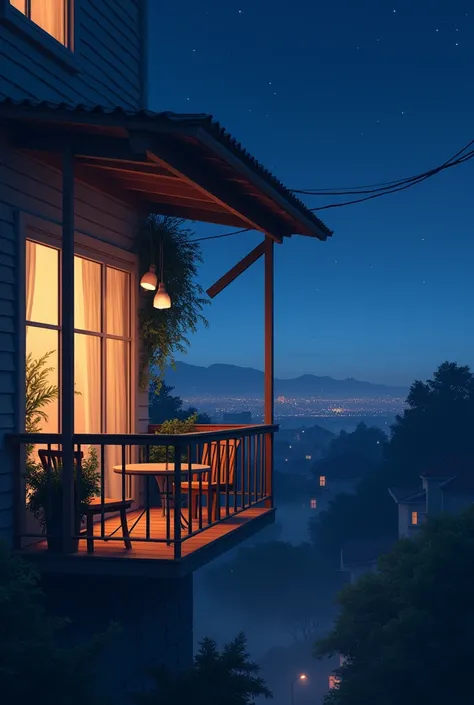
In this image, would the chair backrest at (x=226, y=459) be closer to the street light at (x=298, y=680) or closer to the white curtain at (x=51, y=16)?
the white curtain at (x=51, y=16)

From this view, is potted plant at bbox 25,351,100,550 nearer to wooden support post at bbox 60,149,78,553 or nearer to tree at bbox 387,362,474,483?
wooden support post at bbox 60,149,78,553

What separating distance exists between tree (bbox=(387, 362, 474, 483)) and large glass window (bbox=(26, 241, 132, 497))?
229 ft

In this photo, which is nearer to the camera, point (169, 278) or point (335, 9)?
point (169, 278)

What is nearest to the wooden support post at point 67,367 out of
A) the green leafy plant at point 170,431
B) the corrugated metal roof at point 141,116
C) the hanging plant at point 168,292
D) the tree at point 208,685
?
the corrugated metal roof at point 141,116

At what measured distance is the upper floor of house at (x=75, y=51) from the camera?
7.96 metres

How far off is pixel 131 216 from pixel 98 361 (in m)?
1.65

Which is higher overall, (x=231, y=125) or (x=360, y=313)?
(x=231, y=125)

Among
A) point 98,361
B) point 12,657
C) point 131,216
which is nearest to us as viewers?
point 12,657

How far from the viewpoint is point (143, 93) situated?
11.2m

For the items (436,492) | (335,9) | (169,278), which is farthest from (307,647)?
(169,278)

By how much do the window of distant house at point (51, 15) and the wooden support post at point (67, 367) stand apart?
2367 mm

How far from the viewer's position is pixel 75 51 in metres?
9.23

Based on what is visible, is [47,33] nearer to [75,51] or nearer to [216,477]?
[75,51]

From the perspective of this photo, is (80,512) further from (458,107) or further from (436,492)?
(458,107)
